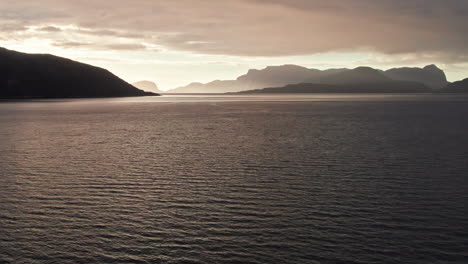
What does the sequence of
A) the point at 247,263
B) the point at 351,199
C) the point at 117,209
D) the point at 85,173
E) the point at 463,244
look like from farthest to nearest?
the point at 85,173 < the point at 351,199 < the point at 117,209 < the point at 463,244 < the point at 247,263

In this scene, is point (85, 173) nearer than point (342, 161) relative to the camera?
Yes

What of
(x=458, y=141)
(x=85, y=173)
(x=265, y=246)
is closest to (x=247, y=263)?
(x=265, y=246)

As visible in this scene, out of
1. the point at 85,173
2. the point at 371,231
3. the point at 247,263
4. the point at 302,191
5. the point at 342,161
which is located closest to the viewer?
the point at 247,263

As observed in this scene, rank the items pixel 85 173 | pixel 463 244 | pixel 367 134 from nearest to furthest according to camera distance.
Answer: pixel 463 244 < pixel 85 173 < pixel 367 134

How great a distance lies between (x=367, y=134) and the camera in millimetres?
93812

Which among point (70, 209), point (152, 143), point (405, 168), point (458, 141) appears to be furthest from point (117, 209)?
point (458, 141)

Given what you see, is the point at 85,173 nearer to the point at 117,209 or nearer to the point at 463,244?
the point at 117,209

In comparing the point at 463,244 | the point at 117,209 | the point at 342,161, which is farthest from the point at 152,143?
the point at 463,244

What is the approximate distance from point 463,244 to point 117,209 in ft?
91.1

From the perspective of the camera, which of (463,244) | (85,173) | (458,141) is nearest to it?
(463,244)

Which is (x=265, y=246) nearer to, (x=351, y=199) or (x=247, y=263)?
(x=247, y=263)

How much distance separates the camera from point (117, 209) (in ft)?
113

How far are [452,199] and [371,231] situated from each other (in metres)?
13.3

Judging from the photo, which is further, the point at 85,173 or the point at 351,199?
the point at 85,173
